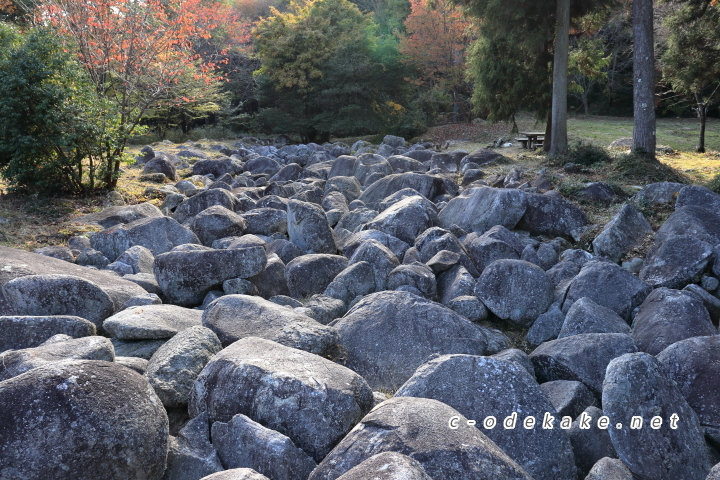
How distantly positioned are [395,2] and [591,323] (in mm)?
33884

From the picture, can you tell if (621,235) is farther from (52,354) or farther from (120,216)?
(120,216)

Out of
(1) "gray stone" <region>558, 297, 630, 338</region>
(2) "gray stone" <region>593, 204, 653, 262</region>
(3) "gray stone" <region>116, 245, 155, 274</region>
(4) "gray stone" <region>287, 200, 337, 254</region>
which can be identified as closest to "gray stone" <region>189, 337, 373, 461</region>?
(1) "gray stone" <region>558, 297, 630, 338</region>

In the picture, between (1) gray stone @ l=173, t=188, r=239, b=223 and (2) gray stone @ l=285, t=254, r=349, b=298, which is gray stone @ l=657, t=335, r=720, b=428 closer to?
(2) gray stone @ l=285, t=254, r=349, b=298

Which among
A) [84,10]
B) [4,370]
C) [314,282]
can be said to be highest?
[84,10]

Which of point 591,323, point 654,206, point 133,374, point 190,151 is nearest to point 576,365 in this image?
point 591,323

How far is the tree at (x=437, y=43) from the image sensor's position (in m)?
27.0

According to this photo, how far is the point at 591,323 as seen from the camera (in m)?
5.04

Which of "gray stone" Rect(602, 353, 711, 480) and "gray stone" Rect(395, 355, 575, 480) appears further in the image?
"gray stone" Rect(395, 355, 575, 480)

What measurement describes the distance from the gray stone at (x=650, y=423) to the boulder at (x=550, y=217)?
18.3ft

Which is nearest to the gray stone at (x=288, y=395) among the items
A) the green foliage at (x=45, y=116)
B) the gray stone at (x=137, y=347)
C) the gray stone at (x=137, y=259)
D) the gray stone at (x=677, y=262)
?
the gray stone at (x=137, y=347)

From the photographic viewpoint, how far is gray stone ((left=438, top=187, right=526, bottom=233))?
8.87m

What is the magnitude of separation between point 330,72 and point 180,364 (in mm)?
23252

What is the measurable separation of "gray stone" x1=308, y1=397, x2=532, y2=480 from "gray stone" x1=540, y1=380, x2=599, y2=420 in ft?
3.53

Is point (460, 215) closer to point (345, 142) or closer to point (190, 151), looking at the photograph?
point (190, 151)
